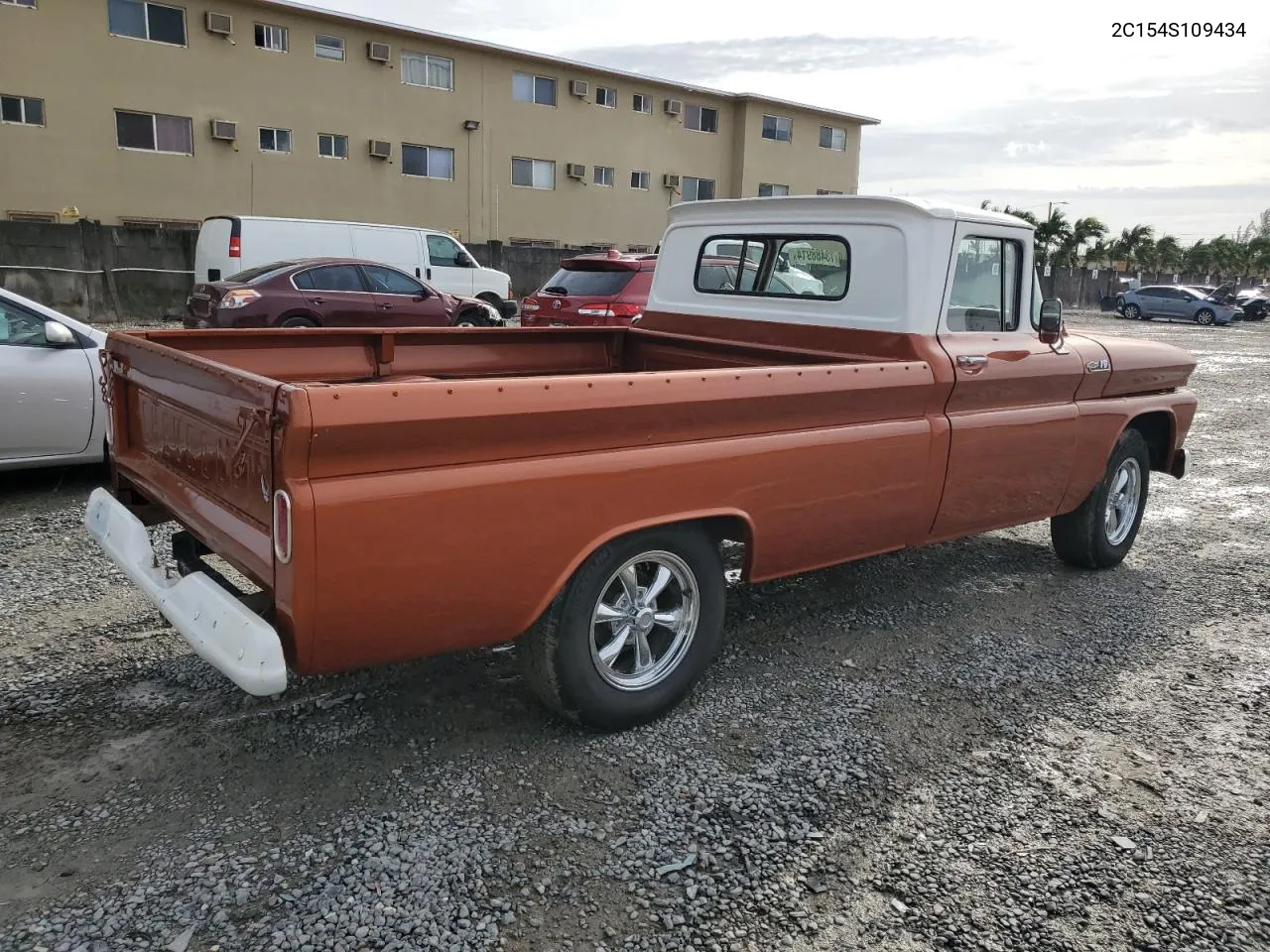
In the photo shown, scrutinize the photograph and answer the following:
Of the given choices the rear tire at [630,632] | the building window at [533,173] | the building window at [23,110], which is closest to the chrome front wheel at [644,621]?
the rear tire at [630,632]

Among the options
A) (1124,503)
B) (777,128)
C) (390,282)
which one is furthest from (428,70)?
(1124,503)

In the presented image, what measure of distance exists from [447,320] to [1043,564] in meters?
10.1

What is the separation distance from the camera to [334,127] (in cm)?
2564

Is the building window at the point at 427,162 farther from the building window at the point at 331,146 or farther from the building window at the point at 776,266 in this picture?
the building window at the point at 776,266

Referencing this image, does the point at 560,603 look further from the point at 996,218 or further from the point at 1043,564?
the point at 1043,564

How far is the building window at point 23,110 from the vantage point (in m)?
21.5

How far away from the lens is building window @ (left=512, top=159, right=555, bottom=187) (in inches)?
1151

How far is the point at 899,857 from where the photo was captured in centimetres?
289

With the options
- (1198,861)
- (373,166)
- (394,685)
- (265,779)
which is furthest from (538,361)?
(373,166)

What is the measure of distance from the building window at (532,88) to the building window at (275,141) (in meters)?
7.03

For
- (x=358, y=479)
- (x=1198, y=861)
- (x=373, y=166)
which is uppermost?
(x=373, y=166)

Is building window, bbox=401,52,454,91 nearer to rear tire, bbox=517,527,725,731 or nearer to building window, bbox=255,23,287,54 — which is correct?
building window, bbox=255,23,287,54

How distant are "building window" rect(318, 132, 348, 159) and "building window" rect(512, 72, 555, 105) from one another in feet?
18.3

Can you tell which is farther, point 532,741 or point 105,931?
point 532,741
